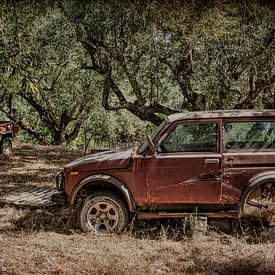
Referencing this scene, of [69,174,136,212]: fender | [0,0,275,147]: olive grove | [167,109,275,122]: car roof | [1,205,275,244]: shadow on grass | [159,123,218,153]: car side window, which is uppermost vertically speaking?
[0,0,275,147]: olive grove

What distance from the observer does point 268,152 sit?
6.25 m

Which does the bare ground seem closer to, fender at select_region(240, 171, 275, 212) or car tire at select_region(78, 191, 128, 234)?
car tire at select_region(78, 191, 128, 234)

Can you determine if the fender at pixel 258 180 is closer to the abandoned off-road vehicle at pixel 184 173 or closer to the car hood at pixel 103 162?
the abandoned off-road vehicle at pixel 184 173

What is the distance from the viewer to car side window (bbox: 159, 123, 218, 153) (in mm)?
6430

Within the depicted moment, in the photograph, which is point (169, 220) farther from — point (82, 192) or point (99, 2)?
point (99, 2)

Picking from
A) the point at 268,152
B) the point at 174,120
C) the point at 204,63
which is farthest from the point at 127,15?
the point at 268,152

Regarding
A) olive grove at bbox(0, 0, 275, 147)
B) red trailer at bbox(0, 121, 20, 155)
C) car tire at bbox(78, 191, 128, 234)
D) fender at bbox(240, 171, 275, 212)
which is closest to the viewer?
fender at bbox(240, 171, 275, 212)

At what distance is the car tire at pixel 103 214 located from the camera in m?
6.50

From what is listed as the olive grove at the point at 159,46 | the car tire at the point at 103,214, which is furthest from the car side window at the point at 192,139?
the olive grove at the point at 159,46

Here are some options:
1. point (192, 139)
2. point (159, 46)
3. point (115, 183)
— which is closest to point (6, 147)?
point (159, 46)

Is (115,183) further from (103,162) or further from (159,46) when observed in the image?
(159,46)

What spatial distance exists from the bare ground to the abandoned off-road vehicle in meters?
0.35

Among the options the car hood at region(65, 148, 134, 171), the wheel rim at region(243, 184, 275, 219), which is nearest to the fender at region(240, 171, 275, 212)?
the wheel rim at region(243, 184, 275, 219)

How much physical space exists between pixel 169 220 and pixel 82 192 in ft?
4.86
